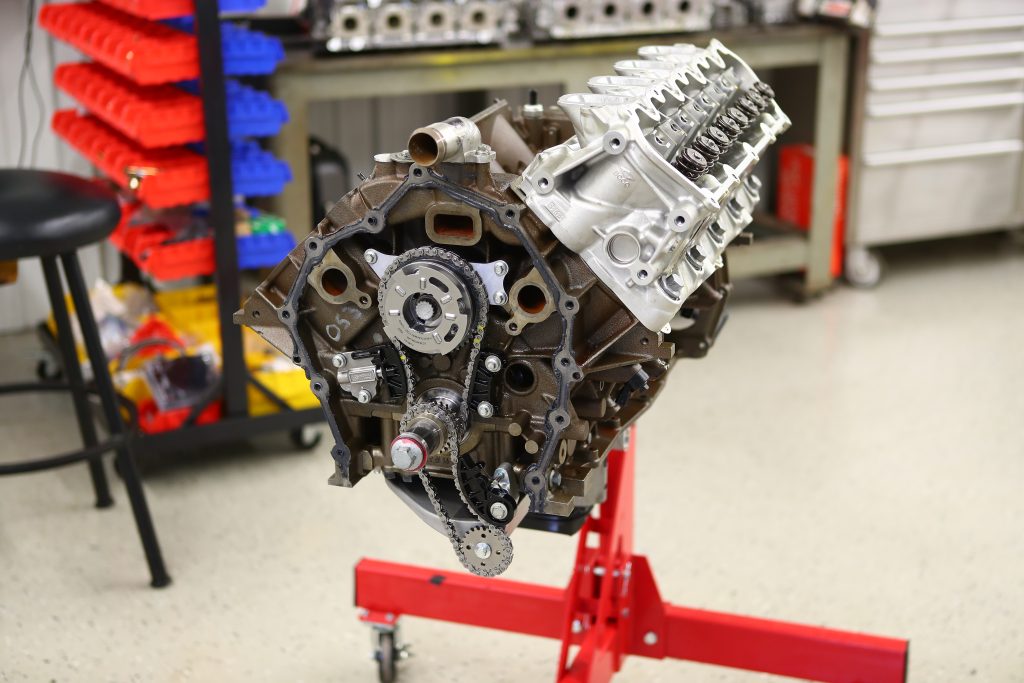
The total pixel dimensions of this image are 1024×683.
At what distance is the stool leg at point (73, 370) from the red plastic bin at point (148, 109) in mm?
375

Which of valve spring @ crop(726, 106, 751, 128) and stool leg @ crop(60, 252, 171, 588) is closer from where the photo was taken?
valve spring @ crop(726, 106, 751, 128)

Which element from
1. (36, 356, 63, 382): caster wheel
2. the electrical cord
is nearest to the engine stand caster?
(36, 356, 63, 382): caster wheel

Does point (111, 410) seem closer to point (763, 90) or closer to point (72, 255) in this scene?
point (72, 255)

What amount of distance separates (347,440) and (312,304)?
18cm

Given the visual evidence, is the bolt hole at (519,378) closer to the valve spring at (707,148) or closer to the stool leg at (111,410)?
the valve spring at (707,148)

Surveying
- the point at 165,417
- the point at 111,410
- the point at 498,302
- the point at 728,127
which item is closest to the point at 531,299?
the point at 498,302

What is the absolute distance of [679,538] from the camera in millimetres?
2660

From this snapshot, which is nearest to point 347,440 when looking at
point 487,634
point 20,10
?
point 487,634

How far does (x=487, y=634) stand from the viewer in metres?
2.33

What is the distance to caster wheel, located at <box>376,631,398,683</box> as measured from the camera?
7.02 ft

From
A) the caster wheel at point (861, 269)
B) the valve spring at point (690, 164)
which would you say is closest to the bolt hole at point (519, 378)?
the valve spring at point (690, 164)

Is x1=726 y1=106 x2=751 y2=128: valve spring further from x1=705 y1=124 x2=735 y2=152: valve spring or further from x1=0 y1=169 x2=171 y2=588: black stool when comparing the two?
x1=0 y1=169 x2=171 y2=588: black stool

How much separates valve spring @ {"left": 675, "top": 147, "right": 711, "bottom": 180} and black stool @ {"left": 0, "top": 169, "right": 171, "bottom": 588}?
43.7 inches

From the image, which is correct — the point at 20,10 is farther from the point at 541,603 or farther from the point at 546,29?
the point at 541,603
